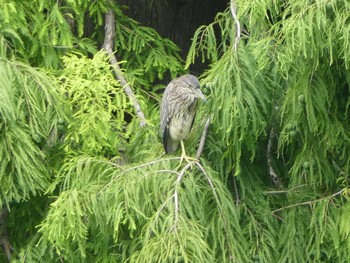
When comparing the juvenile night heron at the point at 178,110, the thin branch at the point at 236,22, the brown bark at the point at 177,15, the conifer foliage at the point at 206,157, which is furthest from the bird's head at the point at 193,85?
the brown bark at the point at 177,15

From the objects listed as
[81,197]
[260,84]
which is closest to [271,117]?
[260,84]

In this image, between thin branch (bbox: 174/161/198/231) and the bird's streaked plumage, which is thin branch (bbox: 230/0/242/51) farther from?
thin branch (bbox: 174/161/198/231)

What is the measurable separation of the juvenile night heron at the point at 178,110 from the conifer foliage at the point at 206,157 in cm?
9

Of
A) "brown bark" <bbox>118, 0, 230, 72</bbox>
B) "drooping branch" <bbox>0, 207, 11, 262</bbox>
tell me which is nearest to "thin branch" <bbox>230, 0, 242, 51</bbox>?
"drooping branch" <bbox>0, 207, 11, 262</bbox>

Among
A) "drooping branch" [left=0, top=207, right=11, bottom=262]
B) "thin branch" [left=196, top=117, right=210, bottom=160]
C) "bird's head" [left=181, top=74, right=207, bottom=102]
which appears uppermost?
"bird's head" [left=181, top=74, right=207, bottom=102]

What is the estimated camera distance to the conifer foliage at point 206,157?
5984 millimetres

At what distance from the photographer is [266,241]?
6.40 meters

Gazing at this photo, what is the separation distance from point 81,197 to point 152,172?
423 millimetres

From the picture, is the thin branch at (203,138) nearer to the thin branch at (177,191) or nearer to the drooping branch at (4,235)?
the thin branch at (177,191)

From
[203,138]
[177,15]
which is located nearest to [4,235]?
[203,138]

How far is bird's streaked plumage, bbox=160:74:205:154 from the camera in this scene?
699 centimetres

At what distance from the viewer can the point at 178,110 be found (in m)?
7.27

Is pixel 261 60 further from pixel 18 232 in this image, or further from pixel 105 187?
pixel 18 232

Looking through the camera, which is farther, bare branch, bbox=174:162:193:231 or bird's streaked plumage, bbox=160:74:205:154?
bird's streaked plumage, bbox=160:74:205:154
